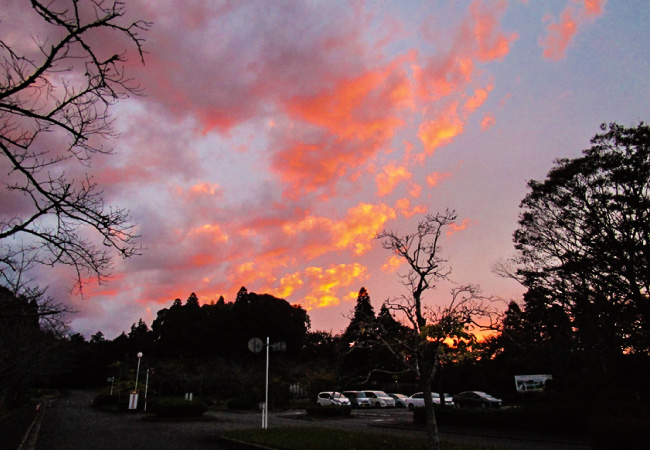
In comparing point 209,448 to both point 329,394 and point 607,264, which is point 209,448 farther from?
point 329,394

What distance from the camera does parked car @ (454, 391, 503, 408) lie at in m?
30.3

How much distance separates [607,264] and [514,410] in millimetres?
8520

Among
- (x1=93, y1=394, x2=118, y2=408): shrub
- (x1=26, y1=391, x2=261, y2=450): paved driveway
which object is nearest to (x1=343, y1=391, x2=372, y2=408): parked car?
(x1=26, y1=391, x2=261, y2=450): paved driveway

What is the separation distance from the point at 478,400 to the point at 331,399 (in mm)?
11667

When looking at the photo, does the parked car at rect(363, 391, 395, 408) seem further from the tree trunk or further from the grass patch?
the tree trunk

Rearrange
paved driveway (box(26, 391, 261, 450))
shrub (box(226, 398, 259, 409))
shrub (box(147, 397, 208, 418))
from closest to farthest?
paved driveway (box(26, 391, 261, 450)), shrub (box(147, 397, 208, 418)), shrub (box(226, 398, 259, 409))

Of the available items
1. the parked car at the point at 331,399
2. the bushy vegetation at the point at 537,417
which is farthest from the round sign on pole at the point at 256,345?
the parked car at the point at 331,399

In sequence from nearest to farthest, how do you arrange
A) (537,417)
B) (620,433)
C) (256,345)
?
(620,433) < (256,345) < (537,417)

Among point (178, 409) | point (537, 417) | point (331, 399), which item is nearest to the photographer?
point (537, 417)

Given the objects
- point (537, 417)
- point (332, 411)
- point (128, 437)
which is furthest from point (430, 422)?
point (332, 411)

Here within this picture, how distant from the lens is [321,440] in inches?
505

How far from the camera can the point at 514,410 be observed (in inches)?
763

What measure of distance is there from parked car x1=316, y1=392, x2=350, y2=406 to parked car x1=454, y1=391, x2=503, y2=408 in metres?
9.15

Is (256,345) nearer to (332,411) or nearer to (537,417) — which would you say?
(332,411)
